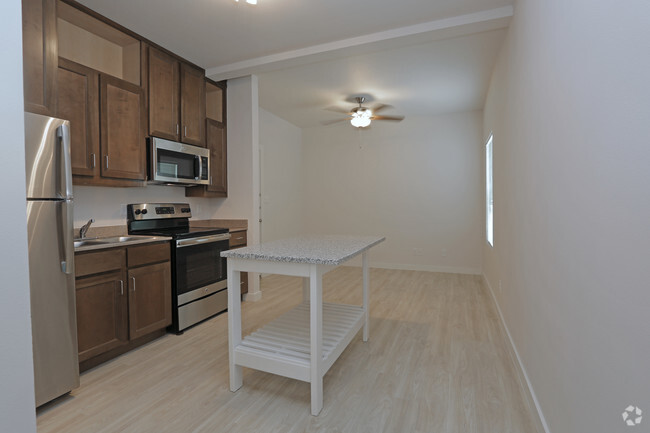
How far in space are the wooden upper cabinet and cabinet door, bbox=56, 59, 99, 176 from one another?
101mm

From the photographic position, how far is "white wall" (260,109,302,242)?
528 cm

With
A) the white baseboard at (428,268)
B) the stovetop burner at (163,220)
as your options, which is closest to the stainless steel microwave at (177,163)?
the stovetop burner at (163,220)

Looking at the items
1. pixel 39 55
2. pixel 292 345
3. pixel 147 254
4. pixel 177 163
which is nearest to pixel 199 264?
pixel 147 254

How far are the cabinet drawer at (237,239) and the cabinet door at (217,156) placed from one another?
1.75ft

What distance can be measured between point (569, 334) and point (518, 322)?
3.59ft

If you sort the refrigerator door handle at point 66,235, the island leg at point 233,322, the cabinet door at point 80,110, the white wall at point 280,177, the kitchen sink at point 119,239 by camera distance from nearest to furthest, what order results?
the refrigerator door handle at point 66,235, the island leg at point 233,322, the cabinet door at point 80,110, the kitchen sink at point 119,239, the white wall at point 280,177

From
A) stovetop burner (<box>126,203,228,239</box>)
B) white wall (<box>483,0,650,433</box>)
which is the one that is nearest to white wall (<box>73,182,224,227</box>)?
stovetop burner (<box>126,203,228,239</box>)

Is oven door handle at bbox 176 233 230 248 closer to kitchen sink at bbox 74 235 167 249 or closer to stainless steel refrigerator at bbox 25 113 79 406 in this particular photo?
kitchen sink at bbox 74 235 167 249

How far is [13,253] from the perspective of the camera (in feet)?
2.94

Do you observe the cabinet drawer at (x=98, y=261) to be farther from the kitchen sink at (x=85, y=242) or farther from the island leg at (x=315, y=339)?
the island leg at (x=315, y=339)

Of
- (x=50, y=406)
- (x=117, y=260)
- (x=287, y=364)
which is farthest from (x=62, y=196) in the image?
(x=287, y=364)

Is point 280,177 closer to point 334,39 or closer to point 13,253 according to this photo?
point 334,39

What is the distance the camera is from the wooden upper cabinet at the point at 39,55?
2031mm

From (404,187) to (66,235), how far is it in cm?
492
